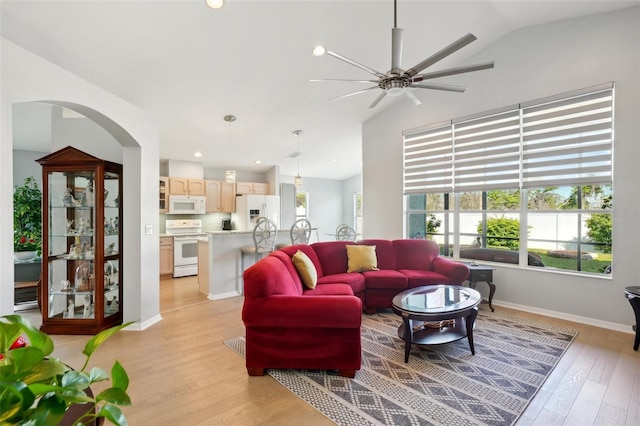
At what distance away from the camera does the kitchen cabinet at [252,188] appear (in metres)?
7.41

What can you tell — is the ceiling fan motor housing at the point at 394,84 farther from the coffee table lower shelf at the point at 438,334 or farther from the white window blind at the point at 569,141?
the white window blind at the point at 569,141

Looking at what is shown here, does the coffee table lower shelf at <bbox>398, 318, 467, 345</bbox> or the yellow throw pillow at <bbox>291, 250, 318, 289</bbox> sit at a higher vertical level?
the yellow throw pillow at <bbox>291, 250, 318, 289</bbox>

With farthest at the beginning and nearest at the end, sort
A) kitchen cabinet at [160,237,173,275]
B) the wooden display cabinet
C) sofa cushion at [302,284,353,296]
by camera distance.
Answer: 1. kitchen cabinet at [160,237,173,275]
2. the wooden display cabinet
3. sofa cushion at [302,284,353,296]

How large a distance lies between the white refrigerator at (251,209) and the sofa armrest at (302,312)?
4.63m

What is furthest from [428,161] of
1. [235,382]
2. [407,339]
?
[235,382]

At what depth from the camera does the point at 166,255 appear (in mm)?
6047

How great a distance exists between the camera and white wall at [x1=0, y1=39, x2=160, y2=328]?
207cm

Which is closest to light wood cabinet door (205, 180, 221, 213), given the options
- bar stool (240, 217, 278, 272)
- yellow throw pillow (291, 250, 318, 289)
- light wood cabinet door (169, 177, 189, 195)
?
light wood cabinet door (169, 177, 189, 195)

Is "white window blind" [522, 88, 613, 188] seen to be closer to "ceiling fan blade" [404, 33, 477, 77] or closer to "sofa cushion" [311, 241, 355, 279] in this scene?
"ceiling fan blade" [404, 33, 477, 77]

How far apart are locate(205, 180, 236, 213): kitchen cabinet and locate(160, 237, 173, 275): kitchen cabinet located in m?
1.18

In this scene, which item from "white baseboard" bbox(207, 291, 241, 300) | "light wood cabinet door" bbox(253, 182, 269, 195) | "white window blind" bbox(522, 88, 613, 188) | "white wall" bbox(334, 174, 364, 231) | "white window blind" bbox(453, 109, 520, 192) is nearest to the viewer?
"white window blind" bbox(522, 88, 613, 188)

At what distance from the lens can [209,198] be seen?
691 cm

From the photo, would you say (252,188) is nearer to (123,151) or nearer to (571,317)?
(123,151)

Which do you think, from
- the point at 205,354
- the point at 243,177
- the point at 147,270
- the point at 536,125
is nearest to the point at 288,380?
the point at 205,354
